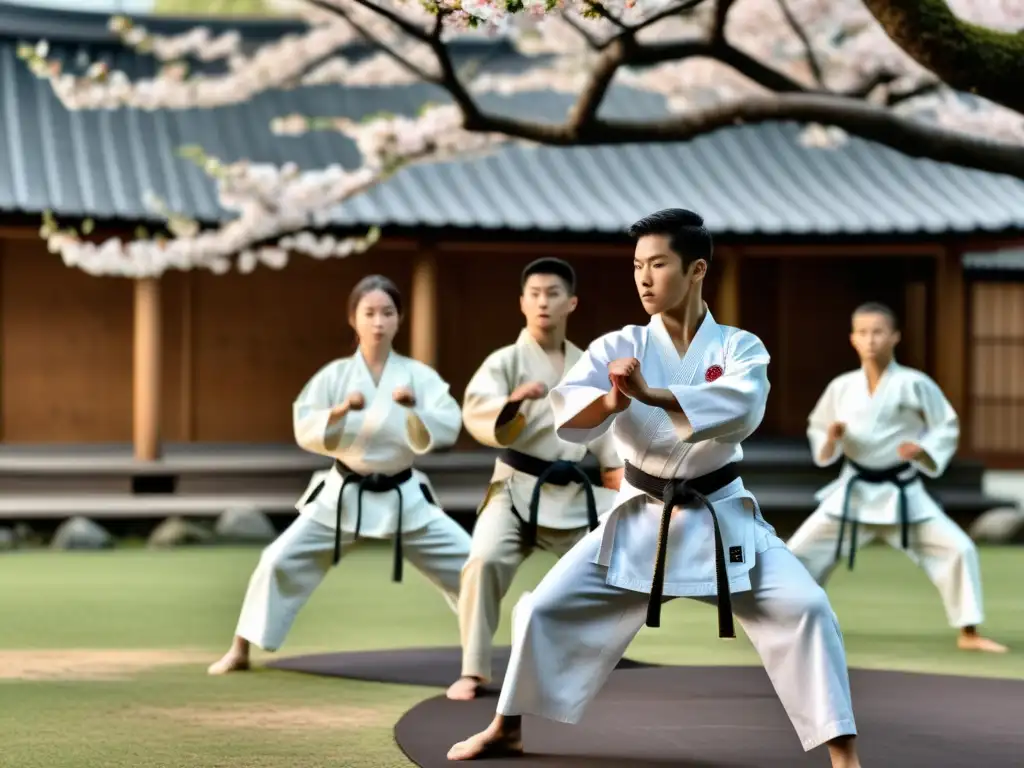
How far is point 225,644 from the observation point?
827 centimetres

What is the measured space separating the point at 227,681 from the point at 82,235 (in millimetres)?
8313

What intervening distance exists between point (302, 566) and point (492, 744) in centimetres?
219

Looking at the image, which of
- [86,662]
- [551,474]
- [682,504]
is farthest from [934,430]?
[86,662]

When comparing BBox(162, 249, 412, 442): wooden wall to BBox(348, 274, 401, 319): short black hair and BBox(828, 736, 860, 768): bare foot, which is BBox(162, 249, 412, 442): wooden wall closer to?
BBox(348, 274, 401, 319): short black hair

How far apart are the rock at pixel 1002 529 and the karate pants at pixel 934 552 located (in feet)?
19.8

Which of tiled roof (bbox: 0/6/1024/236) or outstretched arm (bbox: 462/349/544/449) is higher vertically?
tiled roof (bbox: 0/6/1024/236)

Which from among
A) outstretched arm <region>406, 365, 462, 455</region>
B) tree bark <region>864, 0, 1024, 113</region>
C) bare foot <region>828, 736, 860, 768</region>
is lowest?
bare foot <region>828, 736, 860, 768</region>

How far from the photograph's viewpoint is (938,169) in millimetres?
16938

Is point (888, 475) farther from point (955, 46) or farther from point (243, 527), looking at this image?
point (243, 527)

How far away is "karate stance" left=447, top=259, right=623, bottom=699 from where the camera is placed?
6.67m

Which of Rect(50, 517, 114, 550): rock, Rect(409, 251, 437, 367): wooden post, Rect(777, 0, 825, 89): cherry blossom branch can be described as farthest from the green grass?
Rect(777, 0, 825, 89): cherry blossom branch

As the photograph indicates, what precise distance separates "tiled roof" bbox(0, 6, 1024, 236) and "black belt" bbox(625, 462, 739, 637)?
970 centimetres

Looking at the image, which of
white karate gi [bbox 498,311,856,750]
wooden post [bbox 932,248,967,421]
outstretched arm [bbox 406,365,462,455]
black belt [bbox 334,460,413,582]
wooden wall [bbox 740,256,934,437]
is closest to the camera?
white karate gi [bbox 498,311,856,750]

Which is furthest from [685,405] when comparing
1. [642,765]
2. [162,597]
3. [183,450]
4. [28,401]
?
[28,401]
